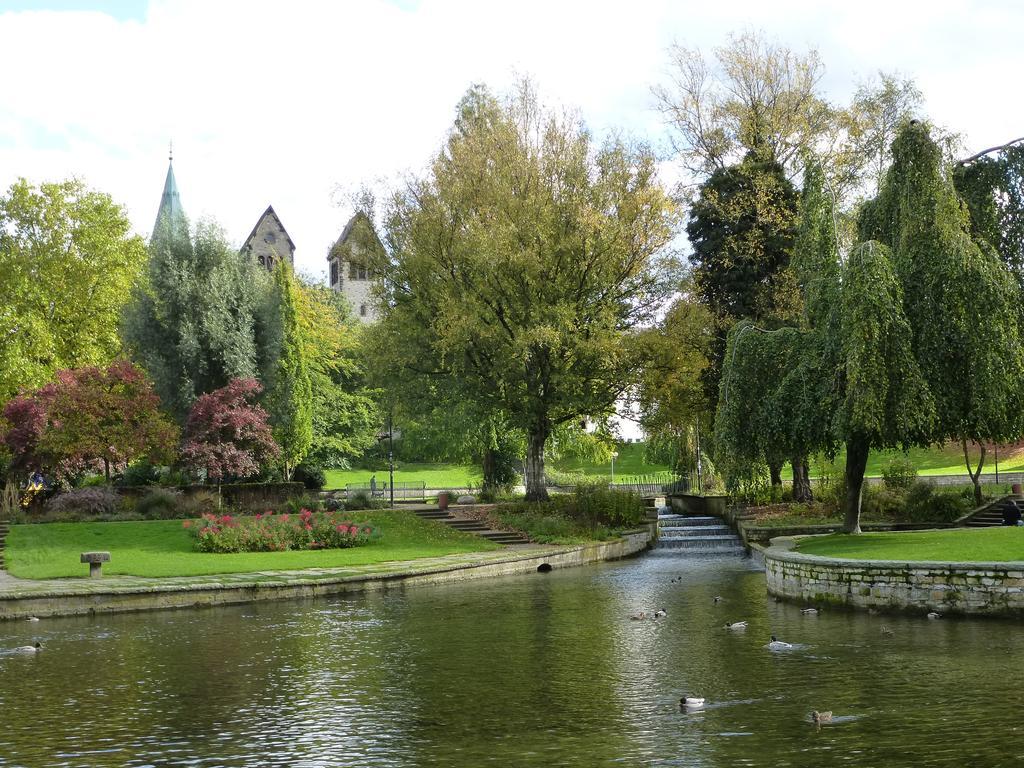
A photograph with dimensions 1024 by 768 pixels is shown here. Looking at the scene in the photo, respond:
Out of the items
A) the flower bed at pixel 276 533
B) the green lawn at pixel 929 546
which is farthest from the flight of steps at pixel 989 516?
the flower bed at pixel 276 533

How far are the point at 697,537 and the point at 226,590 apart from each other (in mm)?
20091

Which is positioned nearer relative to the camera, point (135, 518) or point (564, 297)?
point (135, 518)

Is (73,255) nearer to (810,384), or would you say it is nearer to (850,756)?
(810,384)

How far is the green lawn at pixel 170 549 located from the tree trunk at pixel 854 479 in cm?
1129

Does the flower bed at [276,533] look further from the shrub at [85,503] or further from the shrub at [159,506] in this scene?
the shrub at [85,503]

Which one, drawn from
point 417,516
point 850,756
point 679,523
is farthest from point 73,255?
point 850,756

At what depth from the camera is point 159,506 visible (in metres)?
35.8

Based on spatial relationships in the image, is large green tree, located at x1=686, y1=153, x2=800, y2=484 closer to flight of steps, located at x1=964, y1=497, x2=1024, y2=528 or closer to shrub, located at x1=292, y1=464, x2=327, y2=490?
flight of steps, located at x1=964, y1=497, x2=1024, y2=528

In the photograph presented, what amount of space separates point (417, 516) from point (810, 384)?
16.8 meters

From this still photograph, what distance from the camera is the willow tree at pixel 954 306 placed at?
73.3ft

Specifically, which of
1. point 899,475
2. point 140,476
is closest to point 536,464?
point 899,475

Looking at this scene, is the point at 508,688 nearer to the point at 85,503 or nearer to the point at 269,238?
the point at 85,503

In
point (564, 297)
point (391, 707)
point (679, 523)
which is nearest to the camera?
point (391, 707)

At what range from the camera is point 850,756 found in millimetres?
9820
